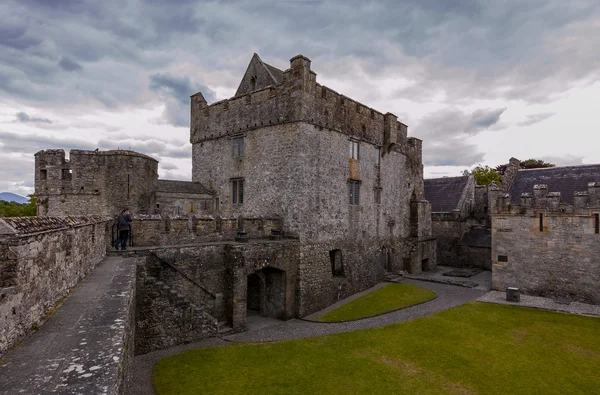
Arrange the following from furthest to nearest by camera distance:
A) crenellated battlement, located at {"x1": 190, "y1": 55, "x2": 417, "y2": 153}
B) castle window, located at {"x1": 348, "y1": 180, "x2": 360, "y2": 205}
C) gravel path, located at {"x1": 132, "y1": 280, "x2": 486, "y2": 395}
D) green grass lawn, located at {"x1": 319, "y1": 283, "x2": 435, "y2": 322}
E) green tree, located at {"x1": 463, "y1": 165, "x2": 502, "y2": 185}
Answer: green tree, located at {"x1": 463, "y1": 165, "x2": 502, "y2": 185}, castle window, located at {"x1": 348, "y1": 180, "x2": 360, "y2": 205}, crenellated battlement, located at {"x1": 190, "y1": 55, "x2": 417, "y2": 153}, green grass lawn, located at {"x1": 319, "y1": 283, "x2": 435, "y2": 322}, gravel path, located at {"x1": 132, "y1": 280, "x2": 486, "y2": 395}

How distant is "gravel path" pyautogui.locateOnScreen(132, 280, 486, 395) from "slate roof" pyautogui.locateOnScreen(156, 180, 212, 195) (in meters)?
9.82

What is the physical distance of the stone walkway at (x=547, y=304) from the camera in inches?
695

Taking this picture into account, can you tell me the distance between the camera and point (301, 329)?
53.1ft

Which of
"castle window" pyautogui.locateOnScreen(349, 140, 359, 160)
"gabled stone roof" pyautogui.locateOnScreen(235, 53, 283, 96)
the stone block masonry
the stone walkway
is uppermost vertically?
"gabled stone roof" pyautogui.locateOnScreen(235, 53, 283, 96)

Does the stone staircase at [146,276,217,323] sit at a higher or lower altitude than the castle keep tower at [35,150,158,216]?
lower

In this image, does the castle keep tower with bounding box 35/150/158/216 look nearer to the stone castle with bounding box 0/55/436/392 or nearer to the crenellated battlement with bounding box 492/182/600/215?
the stone castle with bounding box 0/55/436/392

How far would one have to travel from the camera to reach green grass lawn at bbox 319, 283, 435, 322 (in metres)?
18.1

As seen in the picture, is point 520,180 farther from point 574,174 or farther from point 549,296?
point 549,296

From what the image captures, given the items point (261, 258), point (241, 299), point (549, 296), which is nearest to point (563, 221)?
point (549, 296)

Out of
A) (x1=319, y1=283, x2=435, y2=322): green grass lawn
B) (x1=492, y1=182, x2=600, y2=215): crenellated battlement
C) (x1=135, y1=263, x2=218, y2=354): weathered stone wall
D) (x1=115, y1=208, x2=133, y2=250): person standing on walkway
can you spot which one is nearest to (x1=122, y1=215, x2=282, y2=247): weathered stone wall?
(x1=115, y1=208, x2=133, y2=250): person standing on walkway

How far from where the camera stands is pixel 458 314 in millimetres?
17281

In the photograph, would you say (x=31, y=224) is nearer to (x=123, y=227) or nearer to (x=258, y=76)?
(x=123, y=227)

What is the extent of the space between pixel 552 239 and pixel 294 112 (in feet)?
53.6

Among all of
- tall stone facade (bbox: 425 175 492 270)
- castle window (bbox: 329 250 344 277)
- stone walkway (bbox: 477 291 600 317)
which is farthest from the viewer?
tall stone facade (bbox: 425 175 492 270)
